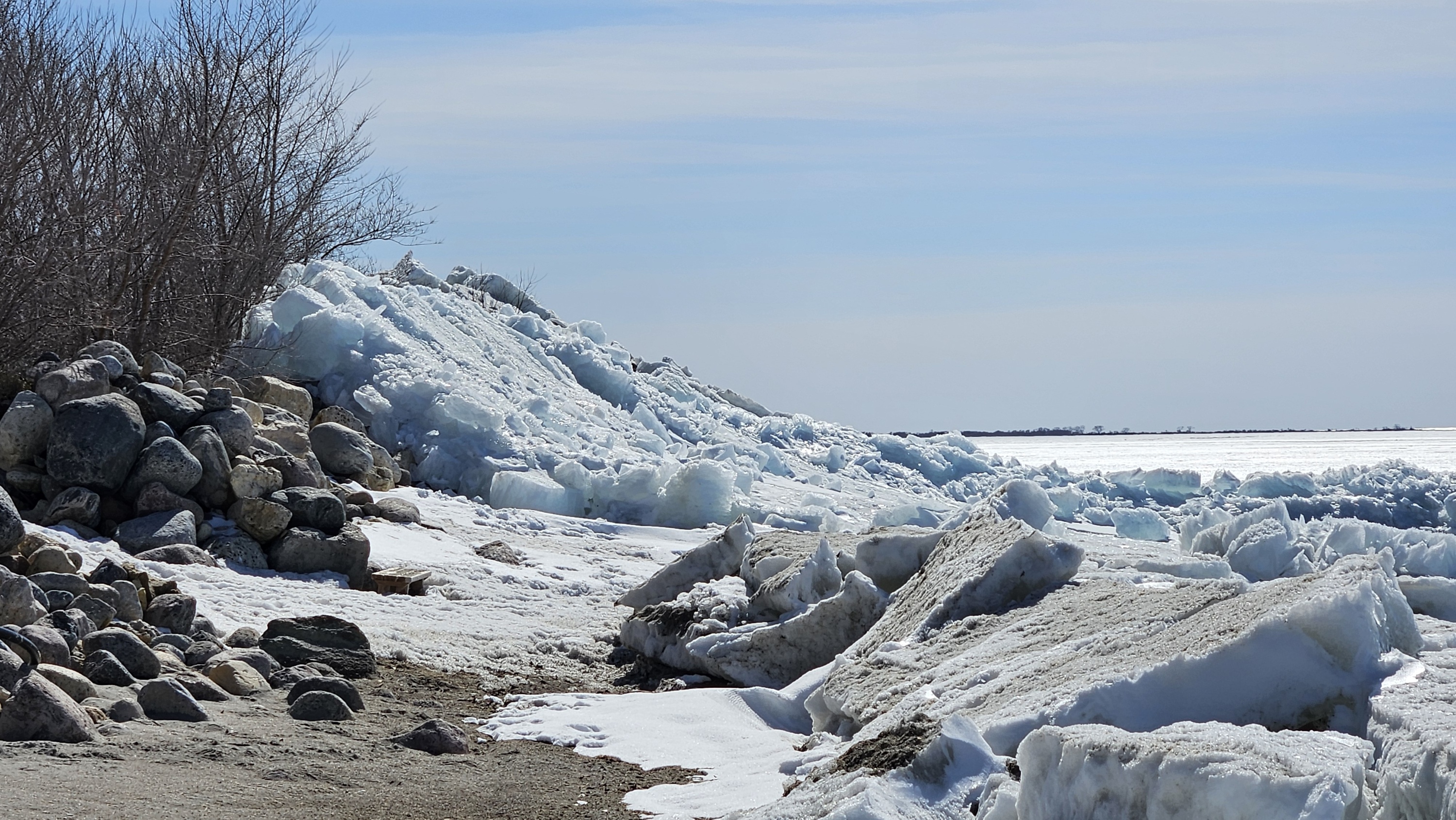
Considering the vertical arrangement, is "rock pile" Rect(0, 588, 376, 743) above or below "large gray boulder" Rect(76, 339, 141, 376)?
below

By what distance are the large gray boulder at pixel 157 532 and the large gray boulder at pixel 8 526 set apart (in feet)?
4.52

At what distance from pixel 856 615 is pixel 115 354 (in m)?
5.67

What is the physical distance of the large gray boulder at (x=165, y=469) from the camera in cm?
784

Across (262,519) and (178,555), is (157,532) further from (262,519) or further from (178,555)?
(262,519)

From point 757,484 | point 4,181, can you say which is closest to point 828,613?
point 4,181

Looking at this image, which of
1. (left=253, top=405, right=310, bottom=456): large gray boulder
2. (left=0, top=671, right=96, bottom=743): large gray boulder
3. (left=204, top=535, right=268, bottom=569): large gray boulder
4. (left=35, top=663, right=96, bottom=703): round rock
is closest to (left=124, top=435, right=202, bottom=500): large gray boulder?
(left=204, top=535, right=268, bottom=569): large gray boulder

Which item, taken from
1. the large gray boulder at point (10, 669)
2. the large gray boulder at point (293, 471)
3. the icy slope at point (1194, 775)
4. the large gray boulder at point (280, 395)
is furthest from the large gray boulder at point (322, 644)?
the large gray boulder at point (280, 395)

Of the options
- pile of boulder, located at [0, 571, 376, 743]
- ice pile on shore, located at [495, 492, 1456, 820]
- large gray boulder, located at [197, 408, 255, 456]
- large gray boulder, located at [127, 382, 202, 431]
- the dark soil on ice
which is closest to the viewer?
ice pile on shore, located at [495, 492, 1456, 820]

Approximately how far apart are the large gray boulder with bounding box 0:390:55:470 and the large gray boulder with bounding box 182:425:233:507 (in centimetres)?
81

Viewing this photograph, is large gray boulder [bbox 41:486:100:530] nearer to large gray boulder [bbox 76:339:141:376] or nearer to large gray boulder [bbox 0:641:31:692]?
large gray boulder [bbox 76:339:141:376]

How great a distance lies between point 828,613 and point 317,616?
2.40 m

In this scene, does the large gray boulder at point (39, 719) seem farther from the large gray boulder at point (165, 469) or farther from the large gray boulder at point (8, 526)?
the large gray boulder at point (165, 469)

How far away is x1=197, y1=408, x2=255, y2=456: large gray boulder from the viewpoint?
27.8 ft

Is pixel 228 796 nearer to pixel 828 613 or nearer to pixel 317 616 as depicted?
pixel 317 616
